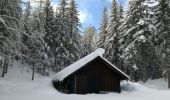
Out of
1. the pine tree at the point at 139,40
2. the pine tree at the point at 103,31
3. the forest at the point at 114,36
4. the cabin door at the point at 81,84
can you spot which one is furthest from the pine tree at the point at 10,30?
the pine tree at the point at 103,31

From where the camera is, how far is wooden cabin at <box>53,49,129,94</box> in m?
27.5

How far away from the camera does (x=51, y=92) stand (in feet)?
81.6

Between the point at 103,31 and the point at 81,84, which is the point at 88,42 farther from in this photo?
the point at 81,84

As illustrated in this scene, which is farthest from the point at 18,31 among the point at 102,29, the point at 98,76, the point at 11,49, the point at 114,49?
the point at 102,29

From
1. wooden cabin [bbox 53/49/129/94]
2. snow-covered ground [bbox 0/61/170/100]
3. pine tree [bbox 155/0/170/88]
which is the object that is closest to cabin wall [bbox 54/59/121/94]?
wooden cabin [bbox 53/49/129/94]

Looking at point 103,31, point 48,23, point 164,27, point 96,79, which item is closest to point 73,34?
point 103,31

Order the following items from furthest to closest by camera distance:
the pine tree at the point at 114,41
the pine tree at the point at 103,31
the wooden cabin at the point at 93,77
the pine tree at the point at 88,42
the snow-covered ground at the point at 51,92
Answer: the pine tree at the point at 88,42 → the pine tree at the point at 103,31 → the pine tree at the point at 114,41 → the wooden cabin at the point at 93,77 → the snow-covered ground at the point at 51,92

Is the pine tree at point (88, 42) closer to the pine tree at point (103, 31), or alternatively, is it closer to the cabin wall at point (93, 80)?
the pine tree at point (103, 31)

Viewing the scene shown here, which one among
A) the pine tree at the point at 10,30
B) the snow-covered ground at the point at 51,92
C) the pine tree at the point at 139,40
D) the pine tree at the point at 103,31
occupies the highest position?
the pine tree at the point at 103,31

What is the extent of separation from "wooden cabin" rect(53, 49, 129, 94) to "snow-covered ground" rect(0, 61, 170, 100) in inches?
58.8

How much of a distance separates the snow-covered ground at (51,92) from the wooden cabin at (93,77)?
4.90ft

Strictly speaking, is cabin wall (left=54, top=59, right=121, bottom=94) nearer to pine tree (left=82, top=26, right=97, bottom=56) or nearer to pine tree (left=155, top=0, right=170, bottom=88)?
pine tree (left=155, top=0, right=170, bottom=88)

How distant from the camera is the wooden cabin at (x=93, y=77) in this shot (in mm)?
27469

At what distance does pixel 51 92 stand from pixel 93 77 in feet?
17.2
